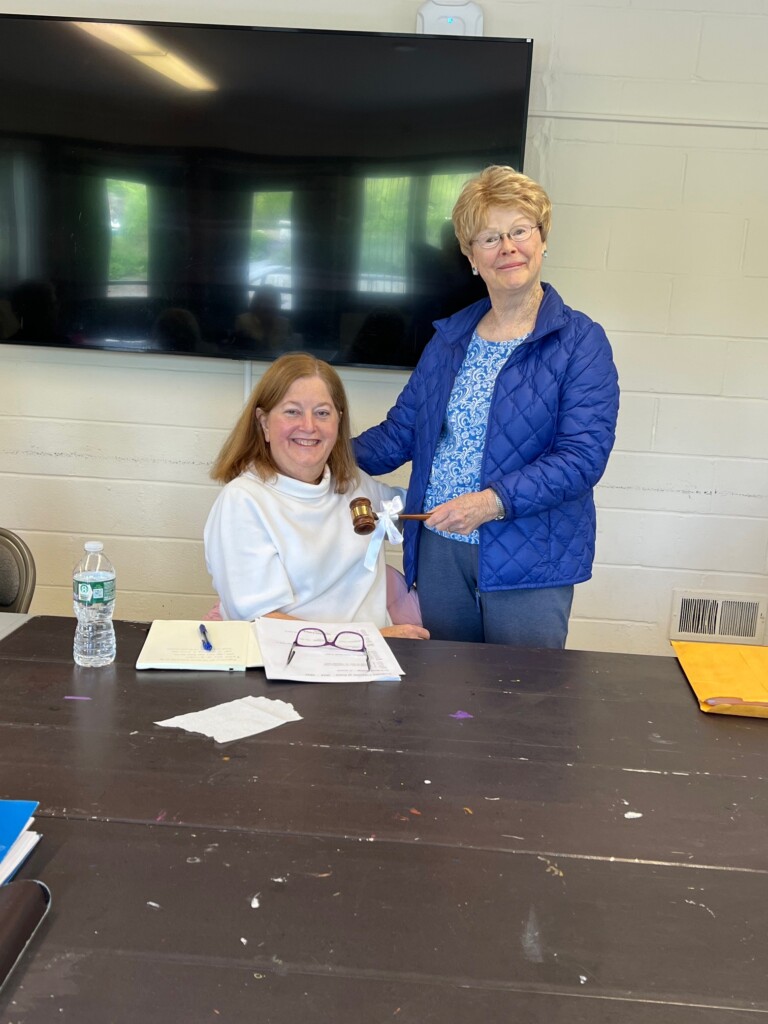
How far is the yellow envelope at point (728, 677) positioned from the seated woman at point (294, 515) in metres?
0.59

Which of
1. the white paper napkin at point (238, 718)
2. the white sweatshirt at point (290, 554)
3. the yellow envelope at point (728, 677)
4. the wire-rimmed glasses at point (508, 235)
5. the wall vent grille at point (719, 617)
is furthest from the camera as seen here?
the wall vent grille at point (719, 617)

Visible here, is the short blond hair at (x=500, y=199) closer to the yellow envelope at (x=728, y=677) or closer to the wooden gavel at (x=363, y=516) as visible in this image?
the wooden gavel at (x=363, y=516)

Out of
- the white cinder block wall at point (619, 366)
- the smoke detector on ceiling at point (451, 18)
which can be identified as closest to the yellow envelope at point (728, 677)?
the white cinder block wall at point (619, 366)

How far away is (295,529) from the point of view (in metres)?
2.05

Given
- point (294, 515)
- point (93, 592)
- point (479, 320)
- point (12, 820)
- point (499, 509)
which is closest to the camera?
point (12, 820)

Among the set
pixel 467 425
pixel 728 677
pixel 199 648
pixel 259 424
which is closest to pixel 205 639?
pixel 199 648

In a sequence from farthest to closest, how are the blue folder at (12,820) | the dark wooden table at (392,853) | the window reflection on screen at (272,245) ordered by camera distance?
1. the window reflection on screen at (272,245)
2. the blue folder at (12,820)
3. the dark wooden table at (392,853)

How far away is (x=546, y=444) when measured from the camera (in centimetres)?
209

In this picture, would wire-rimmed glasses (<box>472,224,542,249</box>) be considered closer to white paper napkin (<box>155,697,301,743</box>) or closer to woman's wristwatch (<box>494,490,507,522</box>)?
woman's wristwatch (<box>494,490,507,522</box>)

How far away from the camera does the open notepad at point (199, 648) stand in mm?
1586

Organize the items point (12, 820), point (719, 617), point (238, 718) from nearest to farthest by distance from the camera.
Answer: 1. point (12, 820)
2. point (238, 718)
3. point (719, 617)

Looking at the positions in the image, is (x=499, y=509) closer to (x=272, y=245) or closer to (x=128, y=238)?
(x=272, y=245)

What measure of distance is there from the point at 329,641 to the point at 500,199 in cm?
110

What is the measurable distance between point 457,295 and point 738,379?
1007 mm
